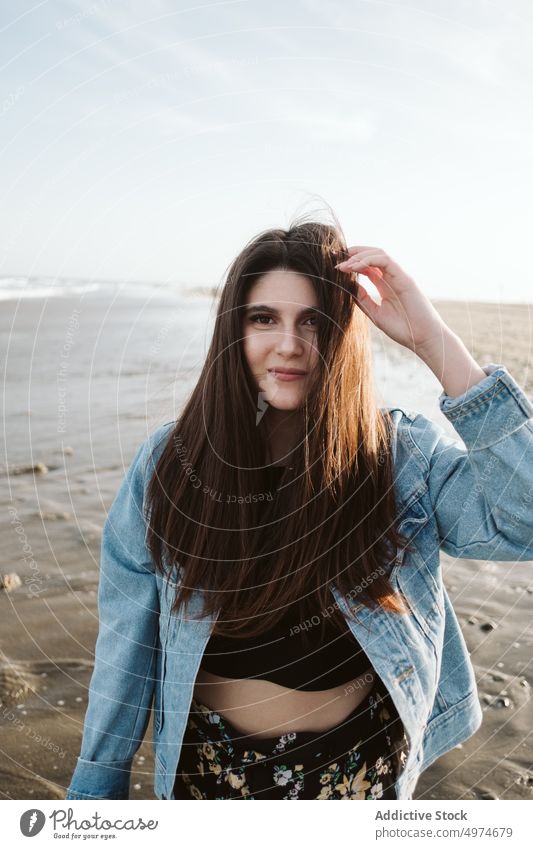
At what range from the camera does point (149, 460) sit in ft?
7.62

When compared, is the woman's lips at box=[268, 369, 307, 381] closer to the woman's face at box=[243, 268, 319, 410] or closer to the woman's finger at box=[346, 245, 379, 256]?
the woman's face at box=[243, 268, 319, 410]

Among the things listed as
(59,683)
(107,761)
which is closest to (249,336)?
(107,761)

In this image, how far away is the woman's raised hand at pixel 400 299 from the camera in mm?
2045

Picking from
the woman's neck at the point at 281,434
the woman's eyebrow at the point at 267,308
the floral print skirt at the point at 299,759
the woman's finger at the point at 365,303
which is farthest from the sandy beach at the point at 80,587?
the floral print skirt at the point at 299,759

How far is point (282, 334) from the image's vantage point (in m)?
2.18

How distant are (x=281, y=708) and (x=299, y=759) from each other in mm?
149

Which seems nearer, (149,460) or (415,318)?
(415,318)

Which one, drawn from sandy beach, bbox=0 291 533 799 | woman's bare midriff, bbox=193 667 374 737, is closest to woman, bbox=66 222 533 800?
woman's bare midriff, bbox=193 667 374 737

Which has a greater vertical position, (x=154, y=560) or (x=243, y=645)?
(x=154, y=560)

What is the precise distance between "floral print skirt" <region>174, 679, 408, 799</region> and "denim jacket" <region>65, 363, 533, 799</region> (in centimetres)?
5

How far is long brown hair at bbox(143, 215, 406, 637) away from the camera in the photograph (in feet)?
7.11

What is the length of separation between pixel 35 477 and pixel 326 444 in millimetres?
4132

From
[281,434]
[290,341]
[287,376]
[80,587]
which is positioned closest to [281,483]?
[281,434]

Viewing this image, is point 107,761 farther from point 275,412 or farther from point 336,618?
point 275,412
